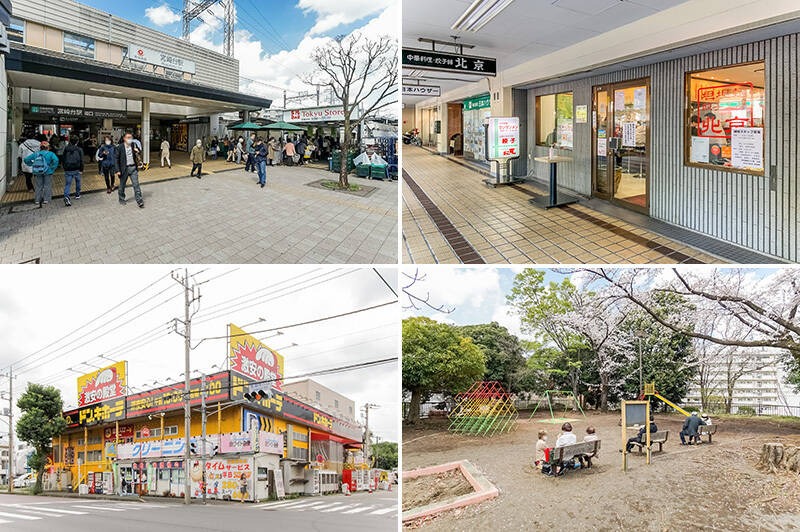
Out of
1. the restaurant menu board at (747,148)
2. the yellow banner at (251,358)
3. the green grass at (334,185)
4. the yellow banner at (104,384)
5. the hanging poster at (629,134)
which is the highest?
the hanging poster at (629,134)

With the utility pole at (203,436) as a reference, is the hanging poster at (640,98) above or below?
above

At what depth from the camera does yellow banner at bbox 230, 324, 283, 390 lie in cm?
1012

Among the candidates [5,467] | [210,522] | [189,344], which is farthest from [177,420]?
[5,467]

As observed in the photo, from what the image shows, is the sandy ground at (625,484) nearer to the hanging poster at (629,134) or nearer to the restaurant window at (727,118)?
the restaurant window at (727,118)

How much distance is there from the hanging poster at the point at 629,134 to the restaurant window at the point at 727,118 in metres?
1.17

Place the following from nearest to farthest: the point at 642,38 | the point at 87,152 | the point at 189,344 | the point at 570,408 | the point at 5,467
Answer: the point at 570,408
the point at 642,38
the point at 189,344
the point at 87,152
the point at 5,467

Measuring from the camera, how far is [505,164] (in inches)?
397


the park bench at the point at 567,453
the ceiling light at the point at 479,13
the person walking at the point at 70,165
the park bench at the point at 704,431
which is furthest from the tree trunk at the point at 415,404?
the person walking at the point at 70,165

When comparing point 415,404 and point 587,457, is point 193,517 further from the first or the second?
point 587,457

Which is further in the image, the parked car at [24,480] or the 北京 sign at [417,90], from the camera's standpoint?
the parked car at [24,480]

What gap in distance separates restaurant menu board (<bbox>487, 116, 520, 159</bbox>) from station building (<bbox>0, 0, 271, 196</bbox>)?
25.0ft

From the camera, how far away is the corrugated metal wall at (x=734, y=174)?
4.53 metres

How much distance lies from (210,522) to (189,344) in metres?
3.55

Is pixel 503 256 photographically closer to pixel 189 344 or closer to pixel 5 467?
pixel 189 344
